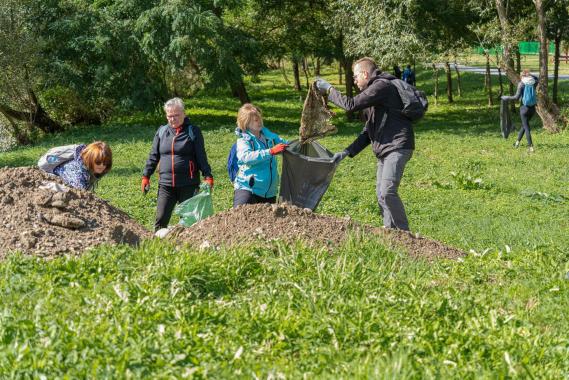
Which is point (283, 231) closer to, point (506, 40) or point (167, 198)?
point (167, 198)

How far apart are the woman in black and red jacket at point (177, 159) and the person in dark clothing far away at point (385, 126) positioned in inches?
57.4

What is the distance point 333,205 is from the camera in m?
11.9

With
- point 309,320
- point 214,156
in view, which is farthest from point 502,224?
point 214,156

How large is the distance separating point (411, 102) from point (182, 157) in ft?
7.87

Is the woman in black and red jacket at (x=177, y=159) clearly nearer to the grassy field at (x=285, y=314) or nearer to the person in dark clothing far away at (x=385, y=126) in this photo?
the person in dark clothing far away at (x=385, y=126)

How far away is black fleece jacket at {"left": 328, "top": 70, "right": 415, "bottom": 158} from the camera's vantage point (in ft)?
26.0

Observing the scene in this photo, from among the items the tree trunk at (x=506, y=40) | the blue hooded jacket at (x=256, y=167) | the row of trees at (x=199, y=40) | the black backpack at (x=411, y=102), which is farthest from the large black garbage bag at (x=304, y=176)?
the tree trunk at (x=506, y=40)

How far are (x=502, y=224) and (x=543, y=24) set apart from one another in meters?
16.6

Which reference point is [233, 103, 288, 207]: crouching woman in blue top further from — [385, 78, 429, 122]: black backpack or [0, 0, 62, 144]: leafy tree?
[0, 0, 62, 144]: leafy tree

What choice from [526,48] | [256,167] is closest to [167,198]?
[256,167]

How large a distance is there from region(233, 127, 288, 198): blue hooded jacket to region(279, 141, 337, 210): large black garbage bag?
346mm

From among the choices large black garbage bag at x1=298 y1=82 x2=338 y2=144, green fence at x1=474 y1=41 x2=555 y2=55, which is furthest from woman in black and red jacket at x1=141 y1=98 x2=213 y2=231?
green fence at x1=474 y1=41 x2=555 y2=55

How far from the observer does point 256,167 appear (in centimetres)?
802

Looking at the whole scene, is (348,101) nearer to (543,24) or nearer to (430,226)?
(430,226)
